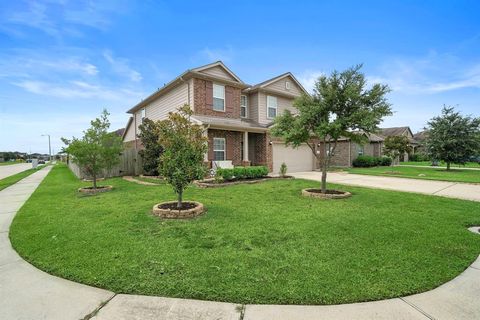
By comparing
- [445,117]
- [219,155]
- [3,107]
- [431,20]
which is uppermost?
[431,20]

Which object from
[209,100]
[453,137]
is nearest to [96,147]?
[209,100]

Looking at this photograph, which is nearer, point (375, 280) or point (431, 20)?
point (375, 280)

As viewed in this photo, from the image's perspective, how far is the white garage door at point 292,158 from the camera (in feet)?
54.4

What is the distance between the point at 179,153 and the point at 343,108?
5714 mm

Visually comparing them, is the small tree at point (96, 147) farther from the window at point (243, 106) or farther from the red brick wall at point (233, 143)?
the window at point (243, 106)

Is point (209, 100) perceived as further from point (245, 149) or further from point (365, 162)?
point (365, 162)

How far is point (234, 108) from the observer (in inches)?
619

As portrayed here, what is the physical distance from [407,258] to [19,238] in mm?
6821

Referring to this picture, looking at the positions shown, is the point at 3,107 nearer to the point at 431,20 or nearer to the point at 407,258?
the point at 407,258

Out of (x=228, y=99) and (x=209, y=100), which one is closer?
(x=209, y=100)

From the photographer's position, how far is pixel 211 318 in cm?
228

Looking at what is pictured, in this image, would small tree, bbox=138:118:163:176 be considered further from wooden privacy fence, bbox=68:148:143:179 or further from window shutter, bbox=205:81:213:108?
window shutter, bbox=205:81:213:108

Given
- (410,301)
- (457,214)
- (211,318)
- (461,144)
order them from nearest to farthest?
1. (211,318)
2. (410,301)
3. (457,214)
4. (461,144)

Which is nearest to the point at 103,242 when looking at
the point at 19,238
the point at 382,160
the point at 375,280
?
the point at 19,238
